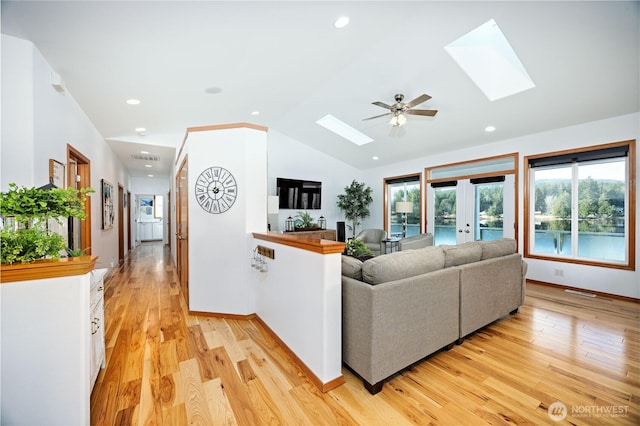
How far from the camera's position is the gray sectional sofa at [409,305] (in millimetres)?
1792

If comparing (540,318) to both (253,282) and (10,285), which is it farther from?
(10,285)

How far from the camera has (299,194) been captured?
6910 millimetres

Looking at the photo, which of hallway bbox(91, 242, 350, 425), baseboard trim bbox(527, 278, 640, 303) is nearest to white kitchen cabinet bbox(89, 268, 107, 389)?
hallway bbox(91, 242, 350, 425)

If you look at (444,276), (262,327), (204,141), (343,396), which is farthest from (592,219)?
(204,141)

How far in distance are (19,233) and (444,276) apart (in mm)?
2731

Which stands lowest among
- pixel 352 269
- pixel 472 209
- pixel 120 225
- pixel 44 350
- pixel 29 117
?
pixel 44 350

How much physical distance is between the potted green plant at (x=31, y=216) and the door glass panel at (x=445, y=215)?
20.2ft

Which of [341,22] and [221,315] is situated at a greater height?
[341,22]

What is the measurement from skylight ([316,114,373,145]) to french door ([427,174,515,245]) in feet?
6.45

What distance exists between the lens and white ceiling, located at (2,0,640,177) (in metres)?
2.19

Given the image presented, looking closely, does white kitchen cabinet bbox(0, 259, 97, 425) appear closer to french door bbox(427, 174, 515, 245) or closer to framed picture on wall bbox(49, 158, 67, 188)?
framed picture on wall bbox(49, 158, 67, 188)

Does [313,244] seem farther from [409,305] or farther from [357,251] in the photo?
[357,251]

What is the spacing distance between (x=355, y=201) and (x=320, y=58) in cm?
454

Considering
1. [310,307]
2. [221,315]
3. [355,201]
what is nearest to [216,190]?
[221,315]
